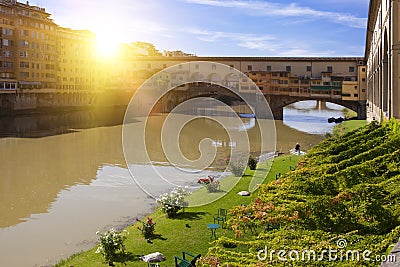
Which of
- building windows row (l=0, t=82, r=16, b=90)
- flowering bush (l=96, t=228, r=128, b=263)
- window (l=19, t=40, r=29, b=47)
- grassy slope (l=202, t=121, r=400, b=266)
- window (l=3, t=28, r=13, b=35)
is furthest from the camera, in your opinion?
window (l=19, t=40, r=29, b=47)

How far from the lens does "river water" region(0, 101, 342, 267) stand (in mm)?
12289

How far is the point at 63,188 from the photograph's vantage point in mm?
18297

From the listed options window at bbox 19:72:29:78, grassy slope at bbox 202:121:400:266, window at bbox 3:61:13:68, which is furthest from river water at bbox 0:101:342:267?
window at bbox 19:72:29:78

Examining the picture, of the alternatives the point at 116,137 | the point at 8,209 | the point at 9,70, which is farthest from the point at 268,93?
the point at 8,209

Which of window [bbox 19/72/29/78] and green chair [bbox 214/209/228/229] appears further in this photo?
window [bbox 19/72/29/78]

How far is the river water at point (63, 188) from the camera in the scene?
1229 cm

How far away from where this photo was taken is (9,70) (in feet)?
161

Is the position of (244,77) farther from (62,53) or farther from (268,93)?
(62,53)

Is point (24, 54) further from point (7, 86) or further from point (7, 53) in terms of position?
point (7, 86)

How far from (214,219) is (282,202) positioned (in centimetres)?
351

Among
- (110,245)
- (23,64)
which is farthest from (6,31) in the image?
(110,245)

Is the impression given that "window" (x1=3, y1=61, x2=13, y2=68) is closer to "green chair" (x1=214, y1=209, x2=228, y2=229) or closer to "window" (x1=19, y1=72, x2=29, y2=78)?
"window" (x1=19, y1=72, x2=29, y2=78)

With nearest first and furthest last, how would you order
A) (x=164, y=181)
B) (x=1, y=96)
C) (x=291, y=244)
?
(x=291, y=244), (x=164, y=181), (x=1, y=96)

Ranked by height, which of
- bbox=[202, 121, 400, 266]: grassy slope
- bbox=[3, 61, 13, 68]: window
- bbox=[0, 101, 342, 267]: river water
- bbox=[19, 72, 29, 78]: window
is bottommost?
bbox=[0, 101, 342, 267]: river water
